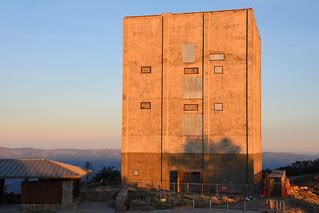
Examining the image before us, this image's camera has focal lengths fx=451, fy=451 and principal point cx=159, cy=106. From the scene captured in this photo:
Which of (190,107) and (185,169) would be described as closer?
(185,169)

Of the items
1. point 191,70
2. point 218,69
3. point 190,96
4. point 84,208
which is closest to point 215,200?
point 84,208

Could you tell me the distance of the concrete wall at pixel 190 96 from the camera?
51.1m

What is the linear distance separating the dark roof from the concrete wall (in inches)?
551

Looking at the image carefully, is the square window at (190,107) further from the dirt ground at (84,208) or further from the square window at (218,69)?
the dirt ground at (84,208)

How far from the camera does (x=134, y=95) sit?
54.2 m

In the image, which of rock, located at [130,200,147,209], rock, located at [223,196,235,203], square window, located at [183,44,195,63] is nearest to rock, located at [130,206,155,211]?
rock, located at [130,200,147,209]

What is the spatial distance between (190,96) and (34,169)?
69.7 feet

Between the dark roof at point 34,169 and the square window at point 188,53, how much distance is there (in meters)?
19.6

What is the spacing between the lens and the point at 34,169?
125 ft

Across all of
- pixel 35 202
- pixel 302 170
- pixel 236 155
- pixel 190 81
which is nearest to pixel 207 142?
pixel 236 155

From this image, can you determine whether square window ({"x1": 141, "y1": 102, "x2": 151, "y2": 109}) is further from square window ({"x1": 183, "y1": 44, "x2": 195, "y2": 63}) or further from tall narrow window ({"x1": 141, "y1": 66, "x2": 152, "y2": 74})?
square window ({"x1": 183, "y1": 44, "x2": 195, "y2": 63})

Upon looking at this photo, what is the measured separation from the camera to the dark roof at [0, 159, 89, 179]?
36.9m

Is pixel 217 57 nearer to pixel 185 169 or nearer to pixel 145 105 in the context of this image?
pixel 145 105

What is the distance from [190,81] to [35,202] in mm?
23324
